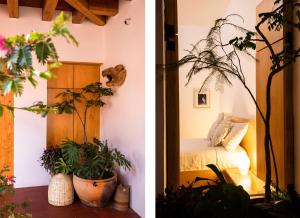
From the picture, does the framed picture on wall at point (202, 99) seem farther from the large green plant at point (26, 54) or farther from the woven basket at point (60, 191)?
the woven basket at point (60, 191)

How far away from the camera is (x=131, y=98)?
9.08 feet

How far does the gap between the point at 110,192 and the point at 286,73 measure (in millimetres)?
2101

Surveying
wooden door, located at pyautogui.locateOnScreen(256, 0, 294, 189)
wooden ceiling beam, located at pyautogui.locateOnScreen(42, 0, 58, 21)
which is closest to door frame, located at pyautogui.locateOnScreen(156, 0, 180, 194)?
wooden door, located at pyautogui.locateOnScreen(256, 0, 294, 189)

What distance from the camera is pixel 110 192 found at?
2824 mm

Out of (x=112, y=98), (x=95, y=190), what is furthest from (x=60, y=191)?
(x=112, y=98)

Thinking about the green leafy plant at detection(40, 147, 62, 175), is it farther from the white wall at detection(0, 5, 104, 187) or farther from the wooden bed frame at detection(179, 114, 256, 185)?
the wooden bed frame at detection(179, 114, 256, 185)

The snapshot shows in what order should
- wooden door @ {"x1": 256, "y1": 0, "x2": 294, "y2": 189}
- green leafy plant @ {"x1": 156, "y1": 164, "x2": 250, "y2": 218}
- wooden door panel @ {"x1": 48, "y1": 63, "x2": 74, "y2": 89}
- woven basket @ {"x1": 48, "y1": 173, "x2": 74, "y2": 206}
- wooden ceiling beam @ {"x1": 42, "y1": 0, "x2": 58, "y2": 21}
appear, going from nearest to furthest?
1. green leafy plant @ {"x1": 156, "y1": 164, "x2": 250, "y2": 218}
2. wooden door @ {"x1": 256, "y1": 0, "x2": 294, "y2": 189}
3. wooden ceiling beam @ {"x1": 42, "y1": 0, "x2": 58, "y2": 21}
4. woven basket @ {"x1": 48, "y1": 173, "x2": 74, "y2": 206}
5. wooden door panel @ {"x1": 48, "y1": 63, "x2": 74, "y2": 89}

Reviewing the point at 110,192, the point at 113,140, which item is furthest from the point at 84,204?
the point at 113,140

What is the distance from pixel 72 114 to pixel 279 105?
2.75m

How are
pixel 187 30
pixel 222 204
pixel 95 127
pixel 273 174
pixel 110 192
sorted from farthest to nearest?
pixel 95 127 → pixel 110 192 → pixel 273 174 → pixel 187 30 → pixel 222 204

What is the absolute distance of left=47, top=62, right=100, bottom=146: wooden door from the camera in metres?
3.45

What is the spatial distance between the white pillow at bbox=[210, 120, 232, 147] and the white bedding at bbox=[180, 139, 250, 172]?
2 centimetres

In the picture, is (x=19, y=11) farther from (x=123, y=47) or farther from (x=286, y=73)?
(x=286, y=73)

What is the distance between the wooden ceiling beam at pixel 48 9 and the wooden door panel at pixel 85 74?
2.16ft
